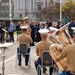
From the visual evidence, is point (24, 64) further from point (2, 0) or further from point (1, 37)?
point (2, 0)

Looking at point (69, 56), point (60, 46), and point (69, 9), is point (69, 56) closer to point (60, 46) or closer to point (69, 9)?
point (60, 46)

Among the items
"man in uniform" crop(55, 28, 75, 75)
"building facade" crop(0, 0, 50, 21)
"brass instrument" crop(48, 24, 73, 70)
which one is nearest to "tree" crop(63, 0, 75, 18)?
"building facade" crop(0, 0, 50, 21)

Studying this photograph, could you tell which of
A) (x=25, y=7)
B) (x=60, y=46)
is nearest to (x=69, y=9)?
(x=25, y=7)

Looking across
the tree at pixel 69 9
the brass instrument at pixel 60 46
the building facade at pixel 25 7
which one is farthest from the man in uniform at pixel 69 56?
the building facade at pixel 25 7

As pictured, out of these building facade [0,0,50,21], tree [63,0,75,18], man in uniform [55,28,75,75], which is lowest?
building facade [0,0,50,21]

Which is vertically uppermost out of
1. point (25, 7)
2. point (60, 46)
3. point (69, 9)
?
point (60, 46)

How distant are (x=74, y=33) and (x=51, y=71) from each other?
13.1 feet

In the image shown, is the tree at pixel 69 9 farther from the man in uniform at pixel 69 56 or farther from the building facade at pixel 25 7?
the man in uniform at pixel 69 56

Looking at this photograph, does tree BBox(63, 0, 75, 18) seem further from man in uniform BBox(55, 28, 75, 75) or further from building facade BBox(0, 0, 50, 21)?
man in uniform BBox(55, 28, 75, 75)

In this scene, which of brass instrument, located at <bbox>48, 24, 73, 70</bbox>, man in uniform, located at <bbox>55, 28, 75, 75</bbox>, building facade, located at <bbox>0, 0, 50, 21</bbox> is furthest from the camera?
building facade, located at <bbox>0, 0, 50, 21</bbox>

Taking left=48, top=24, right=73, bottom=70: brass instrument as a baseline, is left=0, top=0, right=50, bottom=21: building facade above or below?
below

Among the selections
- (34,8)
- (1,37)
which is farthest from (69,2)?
(1,37)

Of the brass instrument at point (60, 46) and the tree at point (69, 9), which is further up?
the brass instrument at point (60, 46)

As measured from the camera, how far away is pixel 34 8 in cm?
12062
